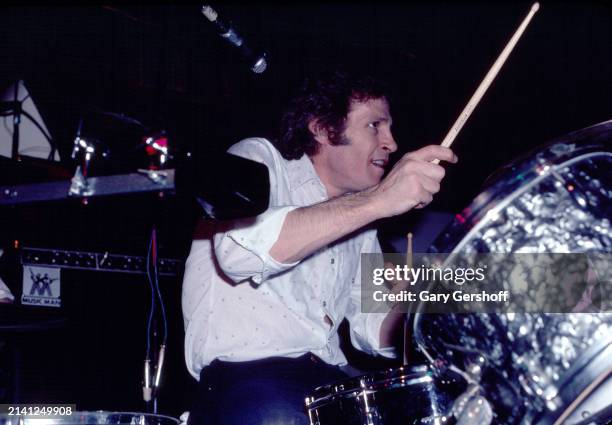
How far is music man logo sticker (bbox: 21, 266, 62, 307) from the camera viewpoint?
82.8 inches

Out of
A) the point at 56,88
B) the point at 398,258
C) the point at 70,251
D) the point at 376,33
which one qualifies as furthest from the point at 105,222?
the point at 376,33

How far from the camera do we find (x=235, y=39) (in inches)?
45.3

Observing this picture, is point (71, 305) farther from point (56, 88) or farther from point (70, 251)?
point (56, 88)

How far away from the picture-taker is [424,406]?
0.97 m

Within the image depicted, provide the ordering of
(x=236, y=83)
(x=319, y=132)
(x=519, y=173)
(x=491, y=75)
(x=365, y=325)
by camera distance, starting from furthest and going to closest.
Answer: (x=236, y=83) → (x=319, y=132) → (x=365, y=325) → (x=491, y=75) → (x=519, y=173)

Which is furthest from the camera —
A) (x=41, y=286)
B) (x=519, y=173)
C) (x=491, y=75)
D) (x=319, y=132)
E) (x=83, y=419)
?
(x=41, y=286)

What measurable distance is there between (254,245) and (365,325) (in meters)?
0.74

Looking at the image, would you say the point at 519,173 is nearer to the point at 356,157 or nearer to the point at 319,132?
the point at 356,157

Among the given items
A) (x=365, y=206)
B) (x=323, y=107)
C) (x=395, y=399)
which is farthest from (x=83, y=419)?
(x=323, y=107)

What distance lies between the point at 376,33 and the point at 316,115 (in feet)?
2.75

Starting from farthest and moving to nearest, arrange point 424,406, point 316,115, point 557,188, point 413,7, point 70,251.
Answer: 1. point 413,7
2. point 70,251
3. point 316,115
4. point 424,406
5. point 557,188

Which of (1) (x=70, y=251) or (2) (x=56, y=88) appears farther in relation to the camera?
(2) (x=56, y=88)

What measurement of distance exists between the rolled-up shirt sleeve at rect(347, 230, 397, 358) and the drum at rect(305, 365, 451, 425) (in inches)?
30.4

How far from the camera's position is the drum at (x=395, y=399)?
0.96m
